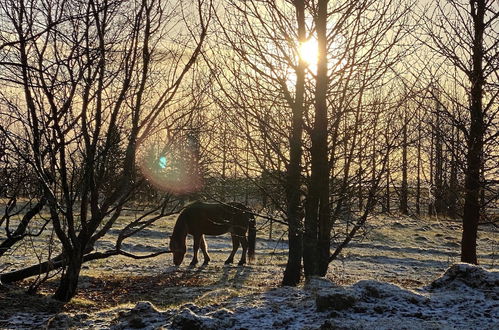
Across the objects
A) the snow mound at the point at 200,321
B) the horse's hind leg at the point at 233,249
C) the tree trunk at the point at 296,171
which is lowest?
the horse's hind leg at the point at 233,249

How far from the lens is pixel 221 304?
563 cm

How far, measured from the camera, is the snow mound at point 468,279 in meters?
5.63

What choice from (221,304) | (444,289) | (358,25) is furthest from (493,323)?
(358,25)

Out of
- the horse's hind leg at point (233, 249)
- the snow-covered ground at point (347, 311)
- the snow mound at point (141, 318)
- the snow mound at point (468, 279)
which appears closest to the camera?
the snow-covered ground at point (347, 311)

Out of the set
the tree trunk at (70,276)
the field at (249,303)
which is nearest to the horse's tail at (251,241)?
the field at (249,303)

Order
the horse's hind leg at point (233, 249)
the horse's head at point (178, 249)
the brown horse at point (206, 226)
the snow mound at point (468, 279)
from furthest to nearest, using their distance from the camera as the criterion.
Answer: the horse's hind leg at point (233, 249) → the brown horse at point (206, 226) → the horse's head at point (178, 249) → the snow mound at point (468, 279)

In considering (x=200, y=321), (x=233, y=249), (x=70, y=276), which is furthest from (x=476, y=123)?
(x=233, y=249)

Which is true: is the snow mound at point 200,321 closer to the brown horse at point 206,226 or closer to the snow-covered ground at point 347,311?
the snow-covered ground at point 347,311

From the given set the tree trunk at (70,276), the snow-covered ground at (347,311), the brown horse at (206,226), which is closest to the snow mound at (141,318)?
the snow-covered ground at (347,311)

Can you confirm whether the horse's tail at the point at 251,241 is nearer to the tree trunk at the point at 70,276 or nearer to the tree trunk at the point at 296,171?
the tree trunk at the point at 296,171

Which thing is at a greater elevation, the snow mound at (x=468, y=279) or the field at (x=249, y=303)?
the snow mound at (x=468, y=279)

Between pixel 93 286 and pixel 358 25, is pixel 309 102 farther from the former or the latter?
pixel 93 286

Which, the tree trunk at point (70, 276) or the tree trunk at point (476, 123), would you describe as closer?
the tree trunk at point (70, 276)

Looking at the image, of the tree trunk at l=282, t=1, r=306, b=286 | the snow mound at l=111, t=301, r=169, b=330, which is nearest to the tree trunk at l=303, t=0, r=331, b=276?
the tree trunk at l=282, t=1, r=306, b=286
